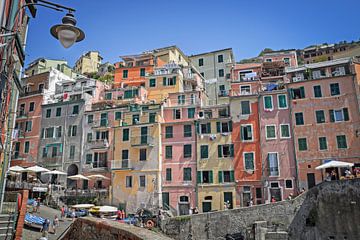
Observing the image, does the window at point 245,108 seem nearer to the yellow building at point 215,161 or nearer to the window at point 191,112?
the yellow building at point 215,161

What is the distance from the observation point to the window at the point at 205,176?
37.5m

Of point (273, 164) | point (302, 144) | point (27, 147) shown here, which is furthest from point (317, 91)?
point (27, 147)

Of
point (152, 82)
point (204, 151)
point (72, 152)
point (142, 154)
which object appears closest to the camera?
point (204, 151)

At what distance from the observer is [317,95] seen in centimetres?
3650

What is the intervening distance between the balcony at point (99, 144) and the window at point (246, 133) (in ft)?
57.4

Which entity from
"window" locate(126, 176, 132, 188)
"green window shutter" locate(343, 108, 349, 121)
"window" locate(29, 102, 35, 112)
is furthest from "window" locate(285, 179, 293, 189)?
"window" locate(29, 102, 35, 112)

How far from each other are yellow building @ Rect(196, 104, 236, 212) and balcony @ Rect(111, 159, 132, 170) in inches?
345

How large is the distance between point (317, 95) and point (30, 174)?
37.8 m

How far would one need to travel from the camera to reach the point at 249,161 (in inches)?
1443

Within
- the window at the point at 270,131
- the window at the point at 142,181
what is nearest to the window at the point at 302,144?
the window at the point at 270,131

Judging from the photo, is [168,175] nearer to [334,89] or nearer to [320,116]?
[320,116]

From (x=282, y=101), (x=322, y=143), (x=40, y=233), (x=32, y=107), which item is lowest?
(x=40, y=233)

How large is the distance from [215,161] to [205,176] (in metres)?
2.05

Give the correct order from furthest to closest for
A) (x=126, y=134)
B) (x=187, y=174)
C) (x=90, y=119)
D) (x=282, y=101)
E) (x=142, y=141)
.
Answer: (x=90, y=119)
(x=126, y=134)
(x=142, y=141)
(x=187, y=174)
(x=282, y=101)
